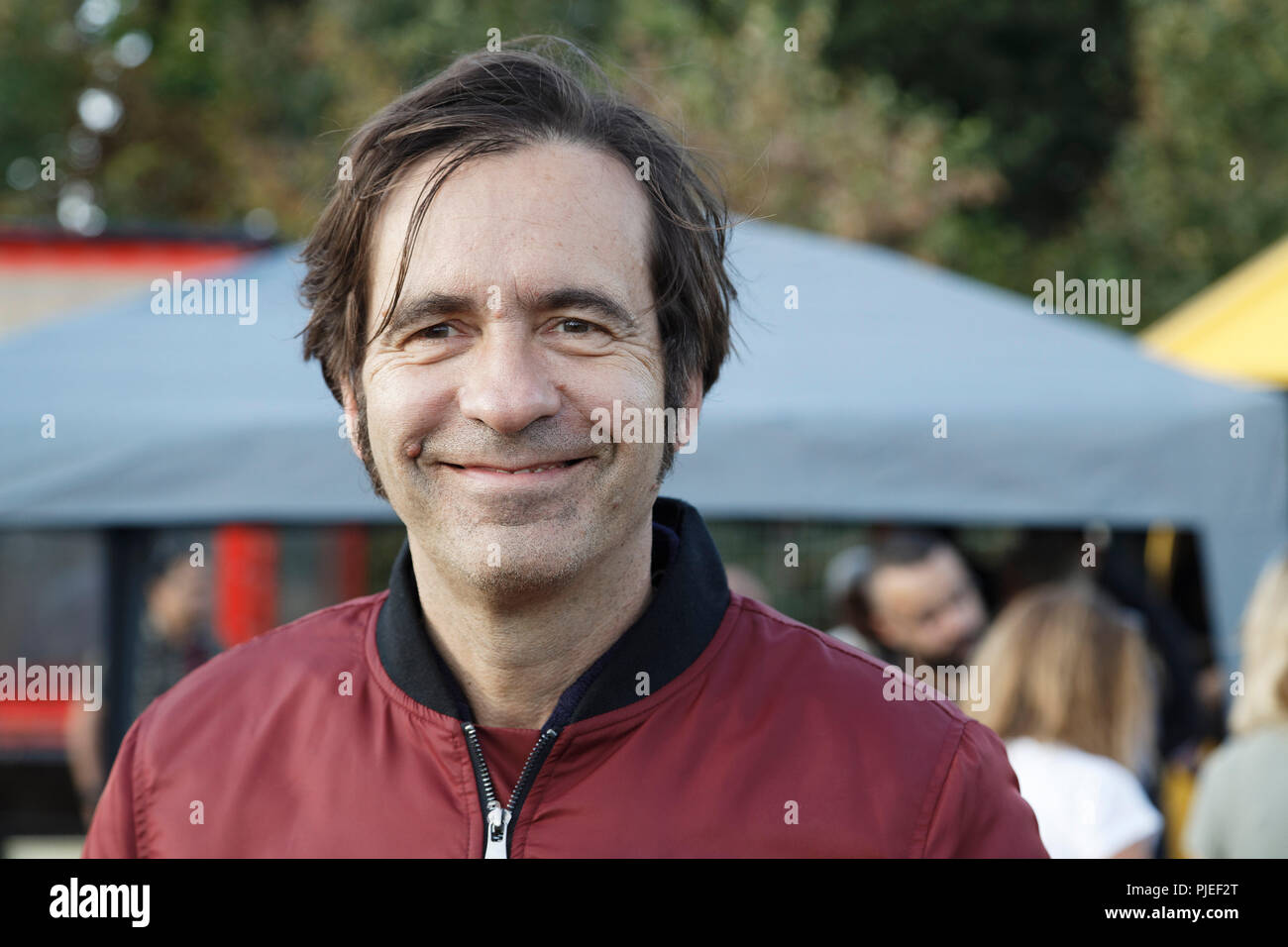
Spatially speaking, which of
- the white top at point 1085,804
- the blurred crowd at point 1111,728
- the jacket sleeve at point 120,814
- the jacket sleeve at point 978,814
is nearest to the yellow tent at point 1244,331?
the blurred crowd at point 1111,728

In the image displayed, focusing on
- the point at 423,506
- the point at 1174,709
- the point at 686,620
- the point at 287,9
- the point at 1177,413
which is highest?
the point at 287,9

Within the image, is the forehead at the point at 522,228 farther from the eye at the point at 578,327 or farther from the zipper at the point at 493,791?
the zipper at the point at 493,791

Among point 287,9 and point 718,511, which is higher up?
point 287,9

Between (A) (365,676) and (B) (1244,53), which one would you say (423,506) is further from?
(B) (1244,53)

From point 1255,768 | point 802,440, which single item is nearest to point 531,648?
point 1255,768

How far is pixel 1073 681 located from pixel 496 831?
2.15 metres

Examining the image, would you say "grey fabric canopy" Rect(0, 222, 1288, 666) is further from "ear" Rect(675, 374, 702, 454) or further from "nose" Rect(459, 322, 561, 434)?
"nose" Rect(459, 322, 561, 434)

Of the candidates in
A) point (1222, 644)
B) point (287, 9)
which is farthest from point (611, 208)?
point (287, 9)

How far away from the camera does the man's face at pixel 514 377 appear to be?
1453 mm
